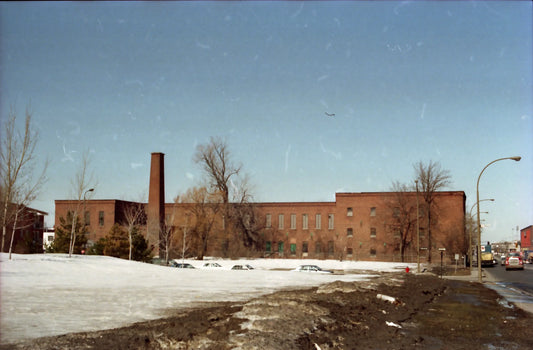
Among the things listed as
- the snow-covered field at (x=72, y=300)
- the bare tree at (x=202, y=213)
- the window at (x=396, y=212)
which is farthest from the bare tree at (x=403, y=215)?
the snow-covered field at (x=72, y=300)

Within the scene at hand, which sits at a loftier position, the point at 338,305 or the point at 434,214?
the point at 434,214

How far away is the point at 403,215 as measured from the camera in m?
86.2

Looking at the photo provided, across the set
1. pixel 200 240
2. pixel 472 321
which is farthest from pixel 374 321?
pixel 200 240

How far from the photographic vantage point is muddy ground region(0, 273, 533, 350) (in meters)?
10.4

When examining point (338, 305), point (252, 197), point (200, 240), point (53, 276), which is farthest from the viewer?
point (252, 197)

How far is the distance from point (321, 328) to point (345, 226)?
250ft

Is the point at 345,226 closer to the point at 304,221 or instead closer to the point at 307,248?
the point at 304,221

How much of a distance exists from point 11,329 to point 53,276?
14.8m

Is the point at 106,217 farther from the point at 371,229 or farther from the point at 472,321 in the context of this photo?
the point at 472,321

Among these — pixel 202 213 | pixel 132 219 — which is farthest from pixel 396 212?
pixel 132 219

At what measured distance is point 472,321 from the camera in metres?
16.5

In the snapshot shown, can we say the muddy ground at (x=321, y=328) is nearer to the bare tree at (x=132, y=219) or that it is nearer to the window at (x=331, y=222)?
the bare tree at (x=132, y=219)

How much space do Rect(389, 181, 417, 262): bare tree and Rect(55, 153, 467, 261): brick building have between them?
6.7 inches

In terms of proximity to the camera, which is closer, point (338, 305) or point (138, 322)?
point (138, 322)
